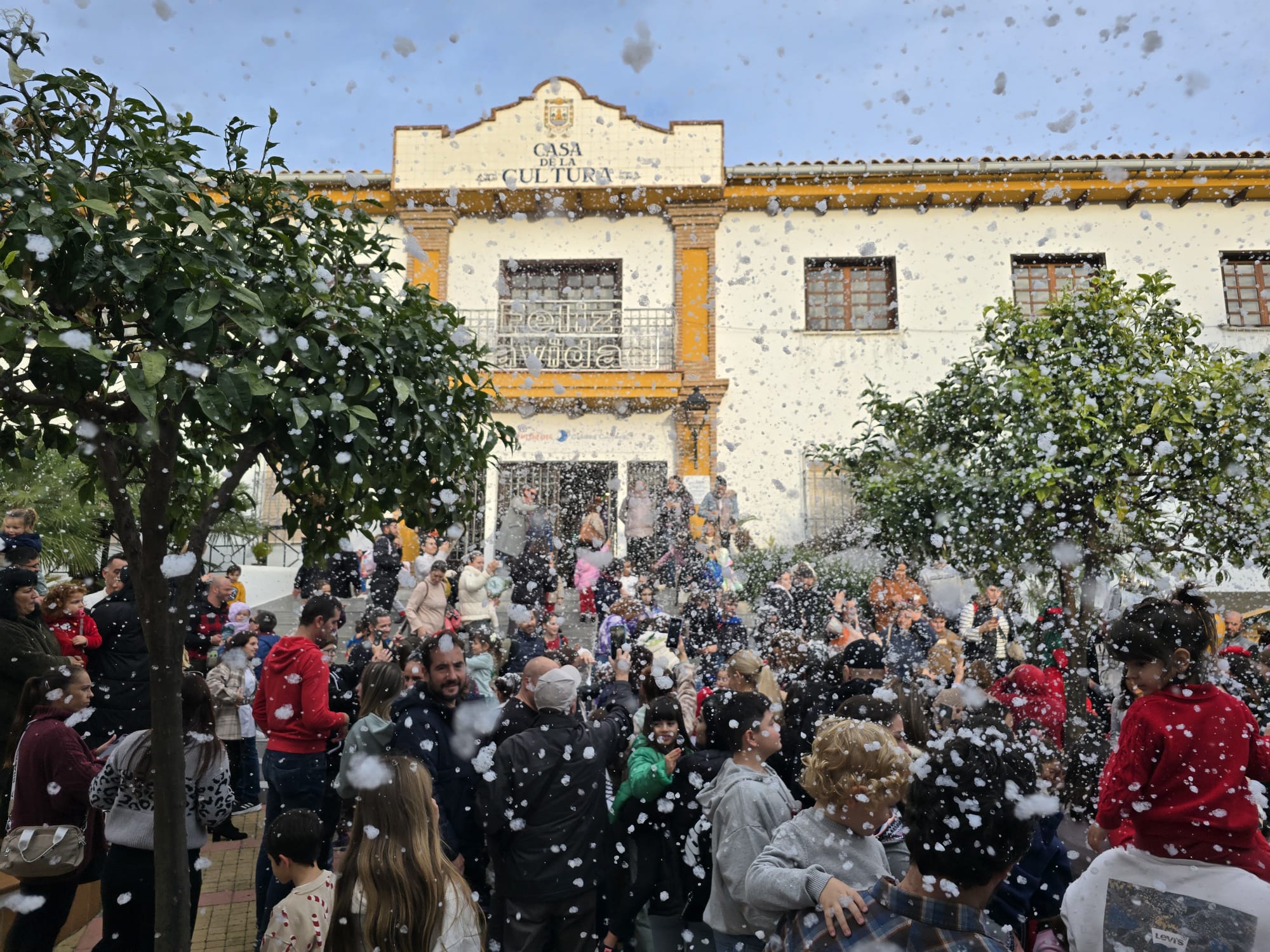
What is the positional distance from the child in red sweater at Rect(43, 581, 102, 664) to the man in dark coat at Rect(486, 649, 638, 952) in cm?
325

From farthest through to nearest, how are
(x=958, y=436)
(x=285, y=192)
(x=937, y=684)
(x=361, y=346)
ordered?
(x=958, y=436)
(x=937, y=684)
(x=285, y=192)
(x=361, y=346)

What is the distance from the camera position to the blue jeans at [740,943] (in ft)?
9.10

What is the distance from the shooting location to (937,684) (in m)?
6.23

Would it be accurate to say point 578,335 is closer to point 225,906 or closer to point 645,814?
point 225,906

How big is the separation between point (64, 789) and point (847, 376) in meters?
12.7

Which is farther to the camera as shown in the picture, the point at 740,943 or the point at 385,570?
the point at 385,570

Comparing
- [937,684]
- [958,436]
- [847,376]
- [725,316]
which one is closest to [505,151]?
[725,316]

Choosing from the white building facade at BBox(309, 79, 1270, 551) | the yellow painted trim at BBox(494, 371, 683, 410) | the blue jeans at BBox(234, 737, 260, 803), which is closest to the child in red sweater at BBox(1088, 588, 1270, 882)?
the blue jeans at BBox(234, 737, 260, 803)

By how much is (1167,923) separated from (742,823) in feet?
3.70

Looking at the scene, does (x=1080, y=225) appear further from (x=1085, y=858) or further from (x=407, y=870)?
(x=407, y=870)

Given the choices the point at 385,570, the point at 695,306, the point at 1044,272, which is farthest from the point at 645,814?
the point at 1044,272

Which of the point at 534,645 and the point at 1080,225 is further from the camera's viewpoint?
the point at 1080,225

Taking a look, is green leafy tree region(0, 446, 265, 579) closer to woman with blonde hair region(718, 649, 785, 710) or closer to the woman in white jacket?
the woman in white jacket

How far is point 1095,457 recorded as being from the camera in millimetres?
5414
